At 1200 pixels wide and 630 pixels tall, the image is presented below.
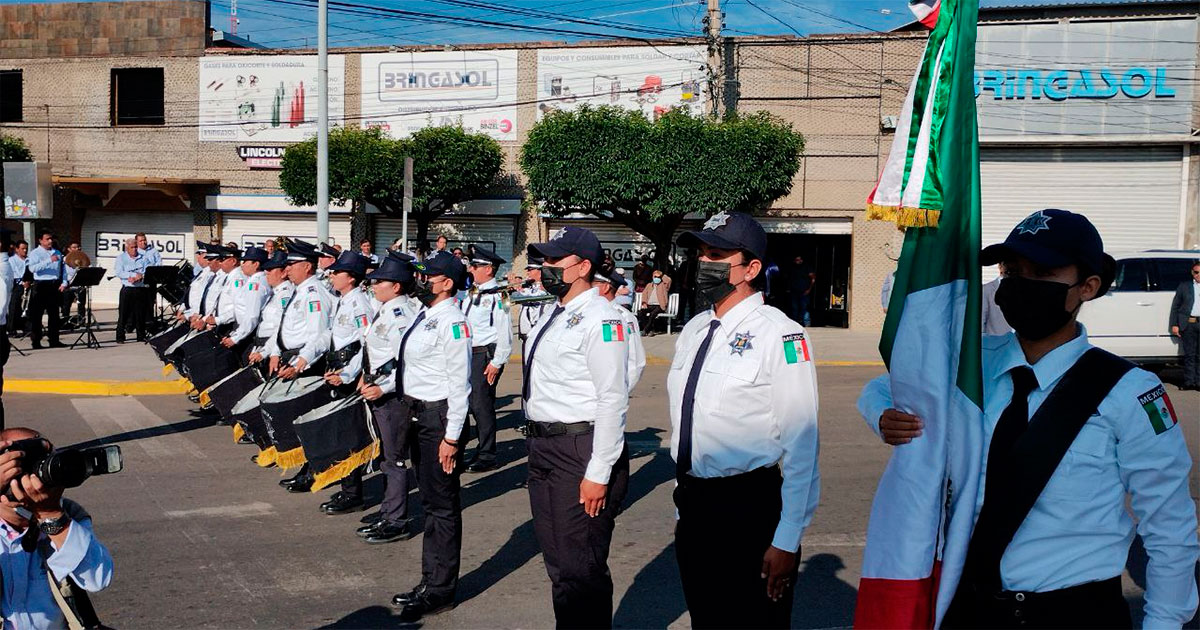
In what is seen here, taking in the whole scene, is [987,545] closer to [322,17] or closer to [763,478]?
[763,478]

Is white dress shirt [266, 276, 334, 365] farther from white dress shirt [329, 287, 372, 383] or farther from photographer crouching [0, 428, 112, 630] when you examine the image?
photographer crouching [0, 428, 112, 630]

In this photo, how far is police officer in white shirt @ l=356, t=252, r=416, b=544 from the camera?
6973mm

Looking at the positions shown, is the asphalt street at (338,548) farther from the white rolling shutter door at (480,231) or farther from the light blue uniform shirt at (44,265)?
the white rolling shutter door at (480,231)

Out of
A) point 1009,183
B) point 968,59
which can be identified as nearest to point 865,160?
point 1009,183

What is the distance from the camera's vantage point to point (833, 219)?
25844mm

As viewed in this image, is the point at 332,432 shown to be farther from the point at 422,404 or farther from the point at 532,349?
the point at 532,349

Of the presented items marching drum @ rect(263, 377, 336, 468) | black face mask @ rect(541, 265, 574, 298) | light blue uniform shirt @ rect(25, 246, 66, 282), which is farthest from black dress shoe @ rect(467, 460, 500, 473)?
light blue uniform shirt @ rect(25, 246, 66, 282)

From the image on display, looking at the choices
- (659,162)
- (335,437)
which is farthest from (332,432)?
(659,162)

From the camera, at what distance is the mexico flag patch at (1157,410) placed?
8.54 feet

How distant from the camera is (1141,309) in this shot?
1495 cm

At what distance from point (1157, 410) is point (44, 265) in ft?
62.9

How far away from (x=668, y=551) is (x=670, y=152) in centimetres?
1689

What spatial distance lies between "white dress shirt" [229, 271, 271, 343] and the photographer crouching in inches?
310

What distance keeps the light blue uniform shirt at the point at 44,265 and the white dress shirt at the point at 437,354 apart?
14.4m
